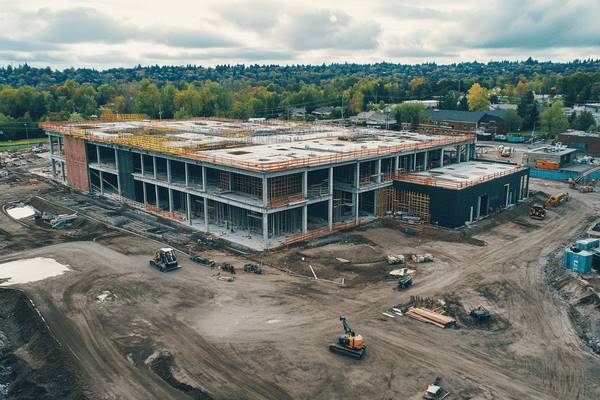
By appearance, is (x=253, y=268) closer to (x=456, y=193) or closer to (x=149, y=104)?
(x=456, y=193)

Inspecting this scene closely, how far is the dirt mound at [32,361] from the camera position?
24391mm

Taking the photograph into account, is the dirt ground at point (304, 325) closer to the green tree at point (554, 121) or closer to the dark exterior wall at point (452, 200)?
the dark exterior wall at point (452, 200)

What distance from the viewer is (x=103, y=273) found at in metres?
38.8

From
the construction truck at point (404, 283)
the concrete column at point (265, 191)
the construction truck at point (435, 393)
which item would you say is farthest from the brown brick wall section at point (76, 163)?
the construction truck at point (435, 393)

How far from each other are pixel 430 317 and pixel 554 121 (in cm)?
9276

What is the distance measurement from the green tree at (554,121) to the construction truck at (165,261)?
95.0 m

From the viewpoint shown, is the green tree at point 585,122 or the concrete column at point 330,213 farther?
the green tree at point 585,122

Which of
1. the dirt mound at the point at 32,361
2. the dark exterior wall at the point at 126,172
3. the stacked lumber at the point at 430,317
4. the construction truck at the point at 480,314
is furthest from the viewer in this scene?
the dark exterior wall at the point at 126,172

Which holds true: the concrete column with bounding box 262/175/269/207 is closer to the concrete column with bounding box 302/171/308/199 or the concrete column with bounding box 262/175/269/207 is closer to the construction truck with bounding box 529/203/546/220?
the concrete column with bounding box 302/171/308/199

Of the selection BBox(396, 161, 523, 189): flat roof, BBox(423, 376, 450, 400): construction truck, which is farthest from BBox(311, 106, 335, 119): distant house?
BBox(423, 376, 450, 400): construction truck

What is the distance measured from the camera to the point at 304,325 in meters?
30.4

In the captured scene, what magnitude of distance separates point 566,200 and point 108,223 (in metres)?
51.0

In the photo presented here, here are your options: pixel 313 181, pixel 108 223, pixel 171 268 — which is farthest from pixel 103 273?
pixel 313 181

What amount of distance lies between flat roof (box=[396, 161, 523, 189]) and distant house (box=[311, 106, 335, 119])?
77.8m
